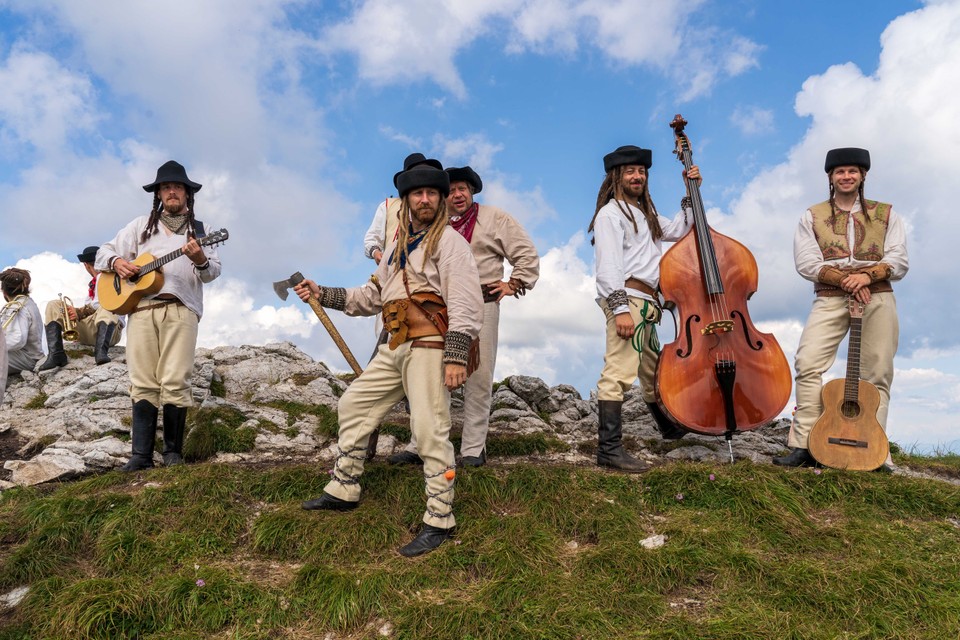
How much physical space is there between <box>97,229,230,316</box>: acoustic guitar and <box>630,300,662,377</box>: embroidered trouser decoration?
4.42 m

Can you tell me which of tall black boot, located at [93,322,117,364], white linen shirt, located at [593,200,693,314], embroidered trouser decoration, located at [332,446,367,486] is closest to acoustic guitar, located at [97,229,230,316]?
embroidered trouser decoration, located at [332,446,367,486]

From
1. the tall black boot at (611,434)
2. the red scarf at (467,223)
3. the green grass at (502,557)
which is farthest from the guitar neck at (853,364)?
the red scarf at (467,223)

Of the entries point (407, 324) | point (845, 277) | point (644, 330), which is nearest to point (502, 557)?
point (407, 324)

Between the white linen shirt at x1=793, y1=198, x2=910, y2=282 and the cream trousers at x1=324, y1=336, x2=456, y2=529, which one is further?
the white linen shirt at x1=793, y1=198, x2=910, y2=282

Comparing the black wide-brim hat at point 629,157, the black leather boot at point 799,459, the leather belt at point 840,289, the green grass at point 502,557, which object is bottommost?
the green grass at point 502,557

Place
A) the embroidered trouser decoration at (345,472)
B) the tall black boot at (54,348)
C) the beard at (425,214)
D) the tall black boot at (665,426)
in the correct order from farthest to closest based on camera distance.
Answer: the tall black boot at (54,348) < the tall black boot at (665,426) < the embroidered trouser decoration at (345,472) < the beard at (425,214)

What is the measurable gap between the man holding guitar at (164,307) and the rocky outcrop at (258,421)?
763 mm

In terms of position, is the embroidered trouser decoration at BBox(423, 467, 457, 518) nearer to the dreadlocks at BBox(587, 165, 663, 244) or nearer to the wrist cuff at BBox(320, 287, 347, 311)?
the wrist cuff at BBox(320, 287, 347, 311)

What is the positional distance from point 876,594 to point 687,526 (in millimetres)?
1312

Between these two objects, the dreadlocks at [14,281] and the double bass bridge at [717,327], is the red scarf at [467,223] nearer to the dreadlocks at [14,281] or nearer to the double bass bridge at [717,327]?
the double bass bridge at [717,327]

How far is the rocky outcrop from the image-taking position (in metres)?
7.70

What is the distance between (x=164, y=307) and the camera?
7.08 metres

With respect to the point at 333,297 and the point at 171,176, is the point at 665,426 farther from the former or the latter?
the point at 171,176

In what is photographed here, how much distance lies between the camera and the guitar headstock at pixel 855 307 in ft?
22.5
